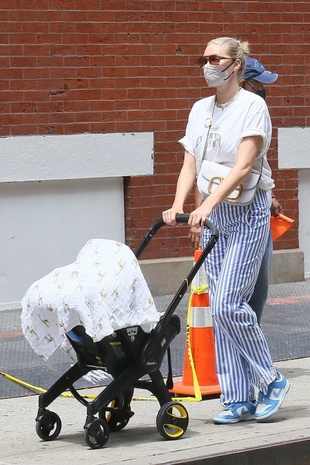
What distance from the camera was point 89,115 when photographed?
10.4m

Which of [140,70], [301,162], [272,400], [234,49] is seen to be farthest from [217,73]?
[301,162]

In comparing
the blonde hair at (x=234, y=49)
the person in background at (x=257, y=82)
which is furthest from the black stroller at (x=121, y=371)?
the blonde hair at (x=234, y=49)

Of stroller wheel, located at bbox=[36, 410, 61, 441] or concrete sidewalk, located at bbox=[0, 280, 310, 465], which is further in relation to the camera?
stroller wheel, located at bbox=[36, 410, 61, 441]

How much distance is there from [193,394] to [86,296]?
1549mm

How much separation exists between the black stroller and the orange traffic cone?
0.95m

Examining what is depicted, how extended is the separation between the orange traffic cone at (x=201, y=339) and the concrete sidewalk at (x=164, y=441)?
0.21 metres

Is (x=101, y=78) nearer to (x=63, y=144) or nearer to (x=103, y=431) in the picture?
(x=63, y=144)

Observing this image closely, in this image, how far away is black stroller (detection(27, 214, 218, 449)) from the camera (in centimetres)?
569

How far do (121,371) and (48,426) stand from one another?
1.60ft

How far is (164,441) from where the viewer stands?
590 cm

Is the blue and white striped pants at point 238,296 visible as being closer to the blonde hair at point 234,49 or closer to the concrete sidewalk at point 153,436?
the concrete sidewalk at point 153,436

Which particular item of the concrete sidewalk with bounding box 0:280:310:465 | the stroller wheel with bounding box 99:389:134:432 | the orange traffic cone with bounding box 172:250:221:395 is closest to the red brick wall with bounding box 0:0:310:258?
the concrete sidewalk with bounding box 0:280:310:465

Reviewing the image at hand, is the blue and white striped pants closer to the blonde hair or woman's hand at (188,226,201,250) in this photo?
woman's hand at (188,226,201,250)

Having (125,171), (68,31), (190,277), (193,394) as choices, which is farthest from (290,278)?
(190,277)
